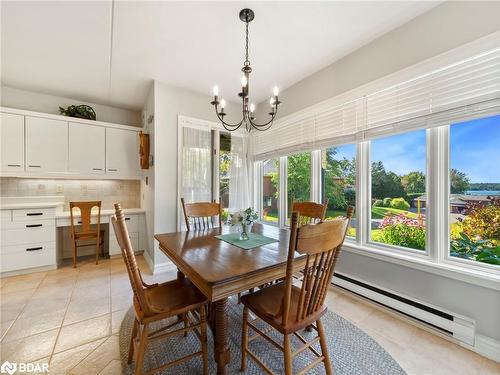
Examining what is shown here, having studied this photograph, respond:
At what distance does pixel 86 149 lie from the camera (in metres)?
3.52

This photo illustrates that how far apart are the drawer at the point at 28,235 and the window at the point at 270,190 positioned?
3.22 m

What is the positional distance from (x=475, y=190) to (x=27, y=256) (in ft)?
16.7

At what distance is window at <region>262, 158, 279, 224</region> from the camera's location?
3.62 m

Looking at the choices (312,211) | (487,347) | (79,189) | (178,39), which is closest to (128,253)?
(312,211)

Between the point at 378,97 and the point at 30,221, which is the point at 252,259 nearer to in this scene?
the point at 378,97

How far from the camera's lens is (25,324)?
1898mm

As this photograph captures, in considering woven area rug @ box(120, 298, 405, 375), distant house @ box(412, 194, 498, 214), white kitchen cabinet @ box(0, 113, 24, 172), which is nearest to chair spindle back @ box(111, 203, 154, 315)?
woven area rug @ box(120, 298, 405, 375)

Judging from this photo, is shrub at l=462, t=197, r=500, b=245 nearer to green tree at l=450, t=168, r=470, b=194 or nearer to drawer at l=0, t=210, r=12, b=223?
green tree at l=450, t=168, r=470, b=194

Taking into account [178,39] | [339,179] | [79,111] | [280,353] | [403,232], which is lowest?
[280,353]

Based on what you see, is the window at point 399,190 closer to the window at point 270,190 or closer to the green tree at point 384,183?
the green tree at point 384,183

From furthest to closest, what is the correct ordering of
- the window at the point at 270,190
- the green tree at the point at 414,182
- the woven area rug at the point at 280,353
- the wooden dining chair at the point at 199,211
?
the window at the point at 270,190, the wooden dining chair at the point at 199,211, the green tree at the point at 414,182, the woven area rug at the point at 280,353

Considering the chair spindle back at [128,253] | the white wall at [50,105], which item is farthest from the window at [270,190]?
the white wall at [50,105]

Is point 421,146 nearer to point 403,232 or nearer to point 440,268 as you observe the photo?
point 403,232

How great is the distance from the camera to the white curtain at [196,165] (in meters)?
3.25
